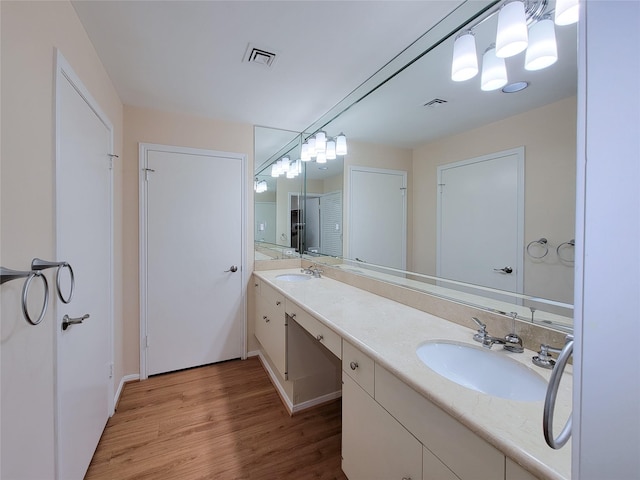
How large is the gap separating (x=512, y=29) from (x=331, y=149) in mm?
1552

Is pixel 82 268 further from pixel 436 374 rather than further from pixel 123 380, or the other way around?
pixel 436 374

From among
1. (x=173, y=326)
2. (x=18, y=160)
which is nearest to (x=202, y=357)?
(x=173, y=326)

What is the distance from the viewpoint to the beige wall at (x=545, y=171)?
0.98 meters

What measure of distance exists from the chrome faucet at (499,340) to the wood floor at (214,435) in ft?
3.62

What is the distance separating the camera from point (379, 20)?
1383 mm

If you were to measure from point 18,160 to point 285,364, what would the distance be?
1745 millimetres

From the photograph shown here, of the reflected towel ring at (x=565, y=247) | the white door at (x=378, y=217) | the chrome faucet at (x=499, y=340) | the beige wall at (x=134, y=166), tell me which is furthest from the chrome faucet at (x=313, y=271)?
the reflected towel ring at (x=565, y=247)

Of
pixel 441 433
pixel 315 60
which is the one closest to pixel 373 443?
pixel 441 433

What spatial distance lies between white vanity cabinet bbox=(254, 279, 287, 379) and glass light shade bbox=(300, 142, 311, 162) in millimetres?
1388

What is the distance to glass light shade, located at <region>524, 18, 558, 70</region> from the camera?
104cm

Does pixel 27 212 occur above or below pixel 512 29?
below

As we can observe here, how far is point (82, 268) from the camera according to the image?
4.76 ft

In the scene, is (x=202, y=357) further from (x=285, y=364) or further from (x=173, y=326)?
(x=285, y=364)

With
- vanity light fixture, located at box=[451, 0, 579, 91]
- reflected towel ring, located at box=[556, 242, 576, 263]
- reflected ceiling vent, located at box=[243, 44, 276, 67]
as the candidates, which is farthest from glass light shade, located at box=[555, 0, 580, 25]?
reflected ceiling vent, located at box=[243, 44, 276, 67]
